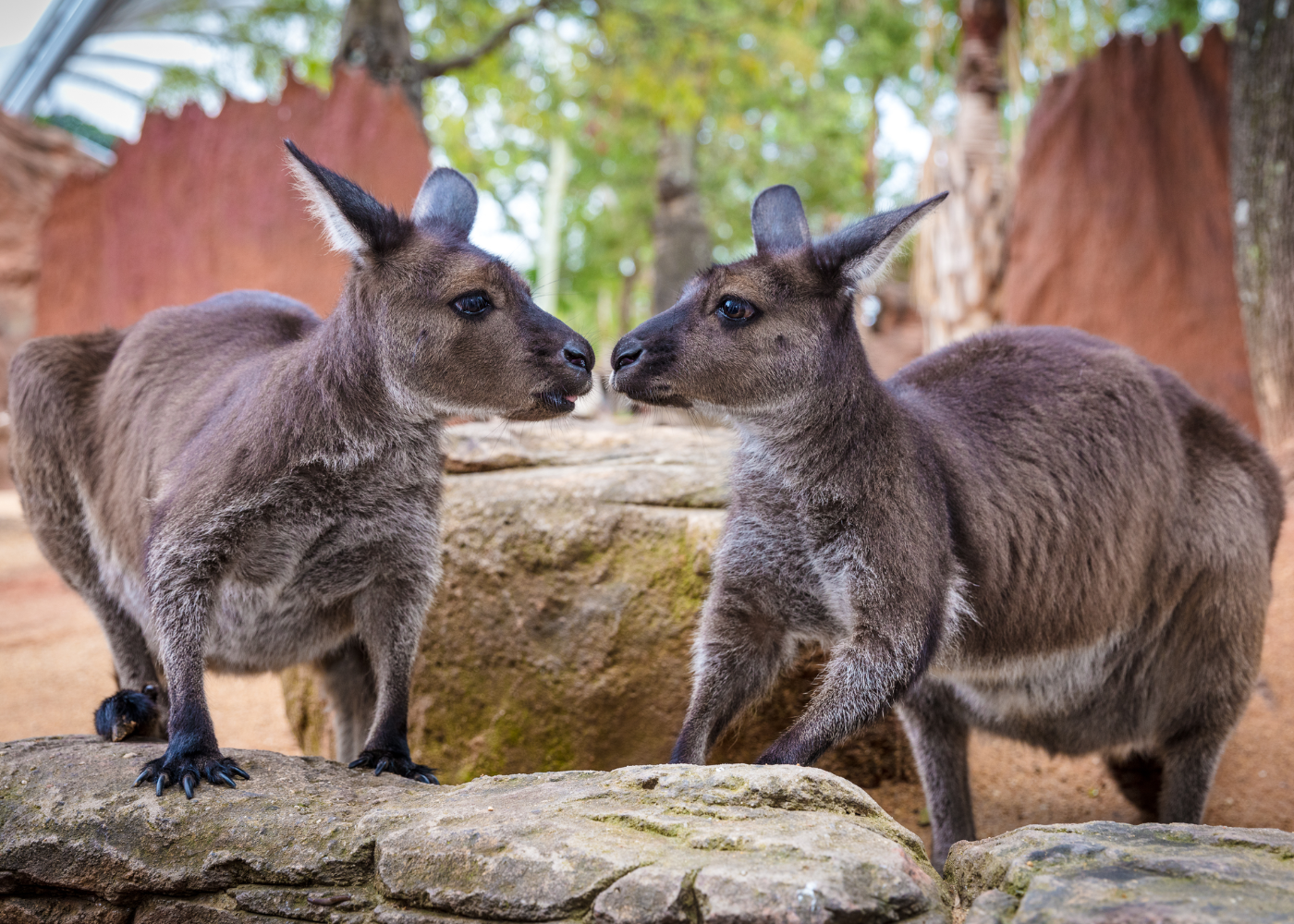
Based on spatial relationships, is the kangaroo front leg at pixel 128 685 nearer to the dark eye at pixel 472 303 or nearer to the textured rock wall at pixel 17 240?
the dark eye at pixel 472 303

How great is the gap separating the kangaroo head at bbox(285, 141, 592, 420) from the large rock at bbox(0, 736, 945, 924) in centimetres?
133

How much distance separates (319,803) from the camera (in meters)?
3.32

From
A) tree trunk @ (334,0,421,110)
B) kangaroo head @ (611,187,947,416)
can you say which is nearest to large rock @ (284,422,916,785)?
kangaroo head @ (611,187,947,416)

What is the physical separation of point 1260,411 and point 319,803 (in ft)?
26.5

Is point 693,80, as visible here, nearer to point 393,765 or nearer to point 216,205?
point 216,205

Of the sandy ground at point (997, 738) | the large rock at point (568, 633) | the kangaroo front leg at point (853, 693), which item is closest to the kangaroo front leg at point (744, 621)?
the kangaroo front leg at point (853, 693)

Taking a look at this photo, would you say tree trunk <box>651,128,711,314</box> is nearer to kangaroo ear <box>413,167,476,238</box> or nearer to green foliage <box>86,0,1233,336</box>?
green foliage <box>86,0,1233,336</box>

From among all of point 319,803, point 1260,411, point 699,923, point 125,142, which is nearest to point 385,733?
point 319,803

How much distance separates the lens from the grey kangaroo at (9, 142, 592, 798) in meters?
3.72

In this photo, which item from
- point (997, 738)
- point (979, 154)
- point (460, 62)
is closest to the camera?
point (997, 738)

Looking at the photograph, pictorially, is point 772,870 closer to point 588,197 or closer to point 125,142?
point 125,142

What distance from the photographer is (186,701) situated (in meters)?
3.60

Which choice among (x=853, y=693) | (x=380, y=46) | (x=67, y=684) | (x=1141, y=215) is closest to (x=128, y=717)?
(x=853, y=693)

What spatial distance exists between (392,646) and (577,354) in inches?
48.5
